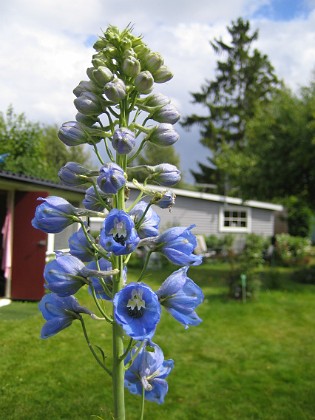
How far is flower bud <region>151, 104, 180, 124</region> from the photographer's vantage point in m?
2.04

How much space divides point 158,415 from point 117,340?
3539mm

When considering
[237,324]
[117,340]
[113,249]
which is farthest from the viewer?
[237,324]

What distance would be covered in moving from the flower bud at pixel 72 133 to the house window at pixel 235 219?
1959 cm

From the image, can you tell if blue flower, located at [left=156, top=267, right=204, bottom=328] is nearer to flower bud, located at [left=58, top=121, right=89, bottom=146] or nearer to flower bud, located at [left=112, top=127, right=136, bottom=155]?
flower bud, located at [left=112, top=127, right=136, bottom=155]

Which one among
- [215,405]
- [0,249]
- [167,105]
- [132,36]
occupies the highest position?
[132,36]

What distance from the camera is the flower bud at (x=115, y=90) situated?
5.97 ft

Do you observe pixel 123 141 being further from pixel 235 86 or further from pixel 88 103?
pixel 235 86

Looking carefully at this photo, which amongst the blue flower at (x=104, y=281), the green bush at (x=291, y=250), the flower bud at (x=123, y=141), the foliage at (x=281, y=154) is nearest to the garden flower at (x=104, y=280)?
the blue flower at (x=104, y=281)

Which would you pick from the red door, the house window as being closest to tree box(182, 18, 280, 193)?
the house window

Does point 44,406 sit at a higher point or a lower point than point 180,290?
lower

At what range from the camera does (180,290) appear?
183cm

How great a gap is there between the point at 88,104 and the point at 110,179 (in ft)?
1.35

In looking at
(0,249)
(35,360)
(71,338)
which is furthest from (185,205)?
(35,360)

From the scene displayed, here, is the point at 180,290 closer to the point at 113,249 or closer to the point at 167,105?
the point at 113,249
